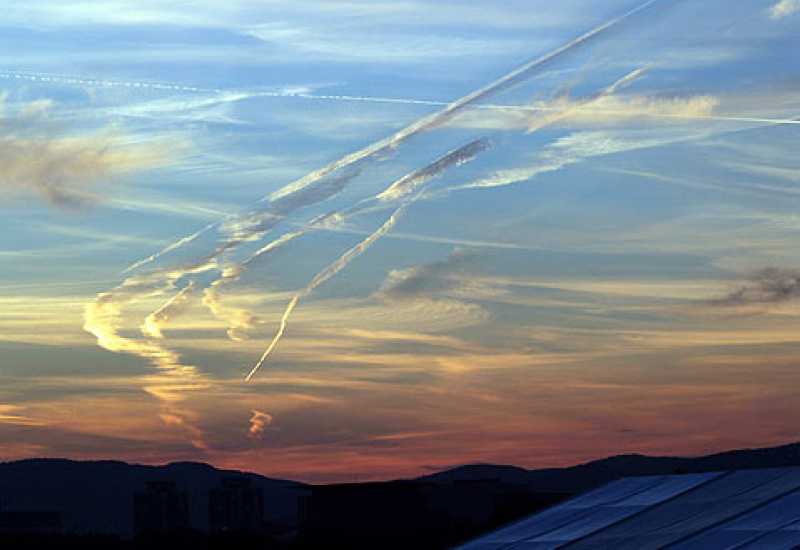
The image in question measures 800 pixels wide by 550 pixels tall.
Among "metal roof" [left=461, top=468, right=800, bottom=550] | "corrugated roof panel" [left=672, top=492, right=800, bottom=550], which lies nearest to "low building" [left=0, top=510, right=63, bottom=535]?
"metal roof" [left=461, top=468, right=800, bottom=550]

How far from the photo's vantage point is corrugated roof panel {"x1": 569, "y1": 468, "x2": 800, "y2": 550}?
41438 mm

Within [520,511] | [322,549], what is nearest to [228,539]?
[322,549]

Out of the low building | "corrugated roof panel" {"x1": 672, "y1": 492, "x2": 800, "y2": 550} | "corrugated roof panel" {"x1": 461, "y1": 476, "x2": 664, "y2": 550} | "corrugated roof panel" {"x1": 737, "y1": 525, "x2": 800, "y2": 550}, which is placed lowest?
"corrugated roof panel" {"x1": 737, "y1": 525, "x2": 800, "y2": 550}

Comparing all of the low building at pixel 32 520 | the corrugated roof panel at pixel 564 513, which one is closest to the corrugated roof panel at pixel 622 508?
the corrugated roof panel at pixel 564 513

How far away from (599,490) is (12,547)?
219 feet

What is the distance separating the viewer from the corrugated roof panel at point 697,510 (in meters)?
41.4

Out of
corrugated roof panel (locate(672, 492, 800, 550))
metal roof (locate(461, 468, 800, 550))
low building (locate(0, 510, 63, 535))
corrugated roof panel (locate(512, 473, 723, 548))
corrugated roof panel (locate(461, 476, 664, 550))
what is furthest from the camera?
low building (locate(0, 510, 63, 535))

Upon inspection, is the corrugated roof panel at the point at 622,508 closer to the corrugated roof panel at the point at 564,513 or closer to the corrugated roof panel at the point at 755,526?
the corrugated roof panel at the point at 564,513

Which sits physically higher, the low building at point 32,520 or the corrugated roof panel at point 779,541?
the low building at point 32,520

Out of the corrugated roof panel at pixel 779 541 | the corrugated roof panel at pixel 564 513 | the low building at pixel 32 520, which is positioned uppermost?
Answer: the low building at pixel 32 520

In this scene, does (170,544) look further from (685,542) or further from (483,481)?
(685,542)

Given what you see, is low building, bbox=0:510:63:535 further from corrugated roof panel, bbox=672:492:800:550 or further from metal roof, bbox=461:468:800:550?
corrugated roof panel, bbox=672:492:800:550

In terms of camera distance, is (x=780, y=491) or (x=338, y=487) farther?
(x=338, y=487)

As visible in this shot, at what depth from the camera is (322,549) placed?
107 metres
